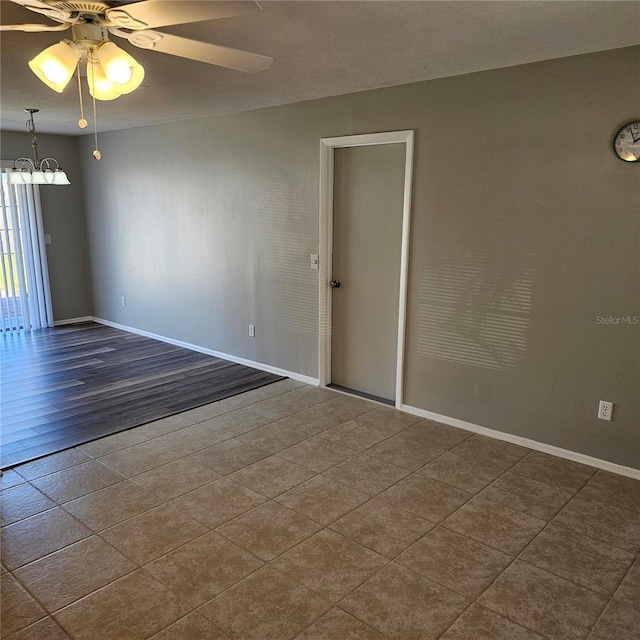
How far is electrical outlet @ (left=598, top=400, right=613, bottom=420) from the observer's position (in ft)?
10.1

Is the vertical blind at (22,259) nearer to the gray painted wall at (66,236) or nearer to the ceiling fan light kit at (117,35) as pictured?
the gray painted wall at (66,236)

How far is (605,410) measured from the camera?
10.1 feet

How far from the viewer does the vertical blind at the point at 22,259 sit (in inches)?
245

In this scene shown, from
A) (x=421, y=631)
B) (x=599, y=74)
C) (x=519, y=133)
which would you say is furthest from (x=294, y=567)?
(x=599, y=74)

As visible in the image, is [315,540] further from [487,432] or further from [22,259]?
[22,259]

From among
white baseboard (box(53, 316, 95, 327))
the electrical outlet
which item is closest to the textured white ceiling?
the electrical outlet

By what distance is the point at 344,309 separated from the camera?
440 centimetres

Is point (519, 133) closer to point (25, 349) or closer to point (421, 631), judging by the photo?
point (421, 631)

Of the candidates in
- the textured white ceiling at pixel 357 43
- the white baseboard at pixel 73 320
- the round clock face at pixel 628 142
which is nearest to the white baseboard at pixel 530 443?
the round clock face at pixel 628 142

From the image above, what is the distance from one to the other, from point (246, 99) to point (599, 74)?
248 cm

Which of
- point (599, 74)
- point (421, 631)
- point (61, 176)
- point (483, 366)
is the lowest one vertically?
point (421, 631)

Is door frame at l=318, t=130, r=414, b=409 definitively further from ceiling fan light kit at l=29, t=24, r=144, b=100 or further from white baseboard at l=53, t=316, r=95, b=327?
white baseboard at l=53, t=316, r=95, b=327
